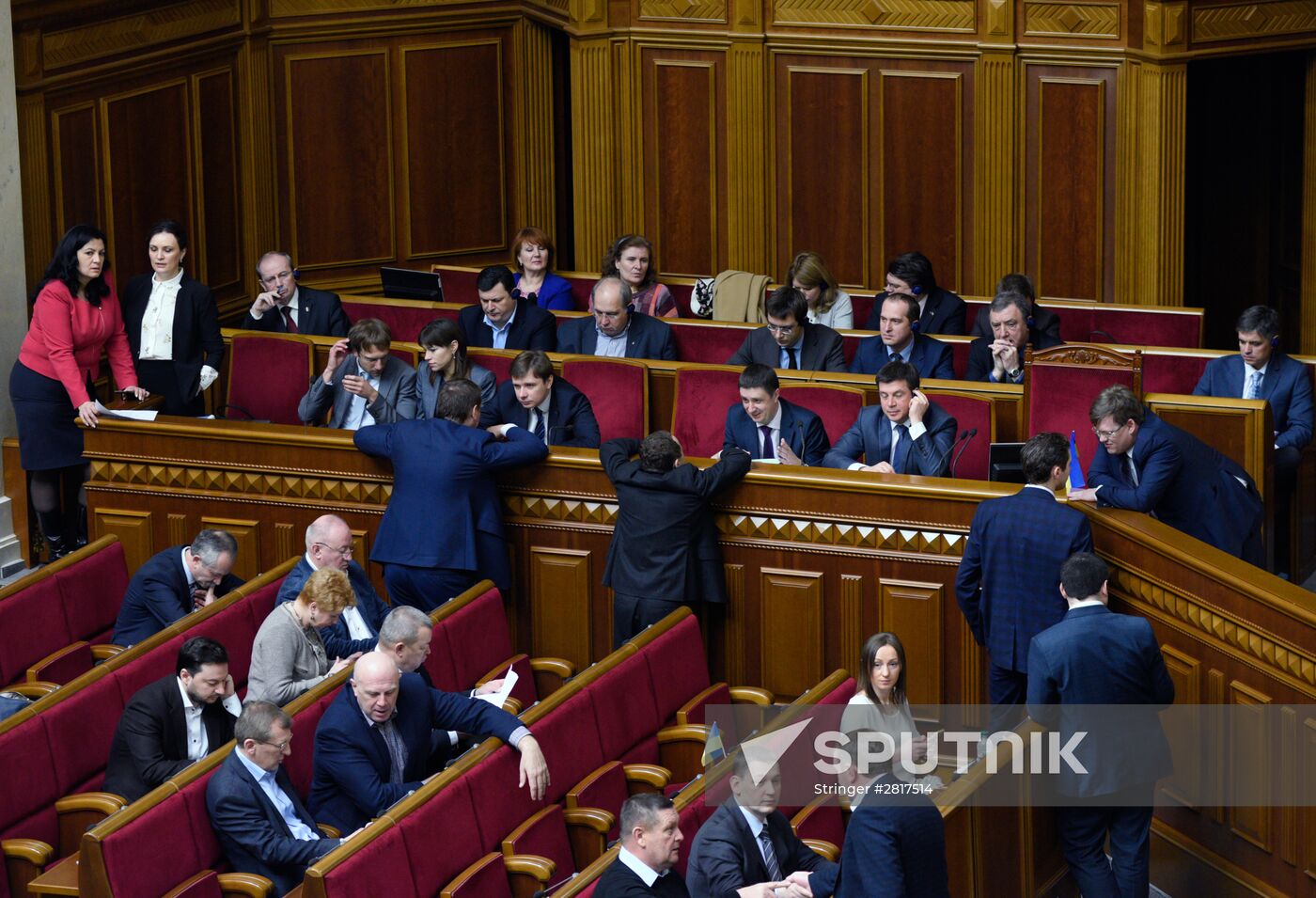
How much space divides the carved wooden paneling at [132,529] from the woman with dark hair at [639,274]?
2.52 meters

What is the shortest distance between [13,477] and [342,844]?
3.92 meters

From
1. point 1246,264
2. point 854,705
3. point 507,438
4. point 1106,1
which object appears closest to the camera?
point 854,705

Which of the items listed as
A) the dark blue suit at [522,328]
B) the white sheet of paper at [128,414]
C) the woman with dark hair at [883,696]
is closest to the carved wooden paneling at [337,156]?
the dark blue suit at [522,328]

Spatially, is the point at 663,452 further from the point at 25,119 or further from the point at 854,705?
the point at 25,119

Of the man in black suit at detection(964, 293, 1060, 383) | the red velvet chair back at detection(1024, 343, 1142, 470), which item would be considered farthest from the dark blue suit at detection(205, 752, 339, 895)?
the man in black suit at detection(964, 293, 1060, 383)

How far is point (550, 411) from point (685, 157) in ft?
12.7

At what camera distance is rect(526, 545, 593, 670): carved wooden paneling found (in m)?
7.26

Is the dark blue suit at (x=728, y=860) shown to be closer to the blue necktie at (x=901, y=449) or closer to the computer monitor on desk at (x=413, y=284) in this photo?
the blue necktie at (x=901, y=449)

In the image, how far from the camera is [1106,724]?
570 centimetres

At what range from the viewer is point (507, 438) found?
7180 millimetres

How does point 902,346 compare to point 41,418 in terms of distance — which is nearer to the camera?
point 41,418

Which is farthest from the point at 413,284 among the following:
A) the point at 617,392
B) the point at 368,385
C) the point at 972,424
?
the point at 972,424

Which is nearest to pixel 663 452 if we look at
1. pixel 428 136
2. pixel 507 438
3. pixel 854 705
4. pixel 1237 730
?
pixel 507 438

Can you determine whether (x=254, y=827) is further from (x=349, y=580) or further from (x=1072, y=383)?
(x=1072, y=383)
